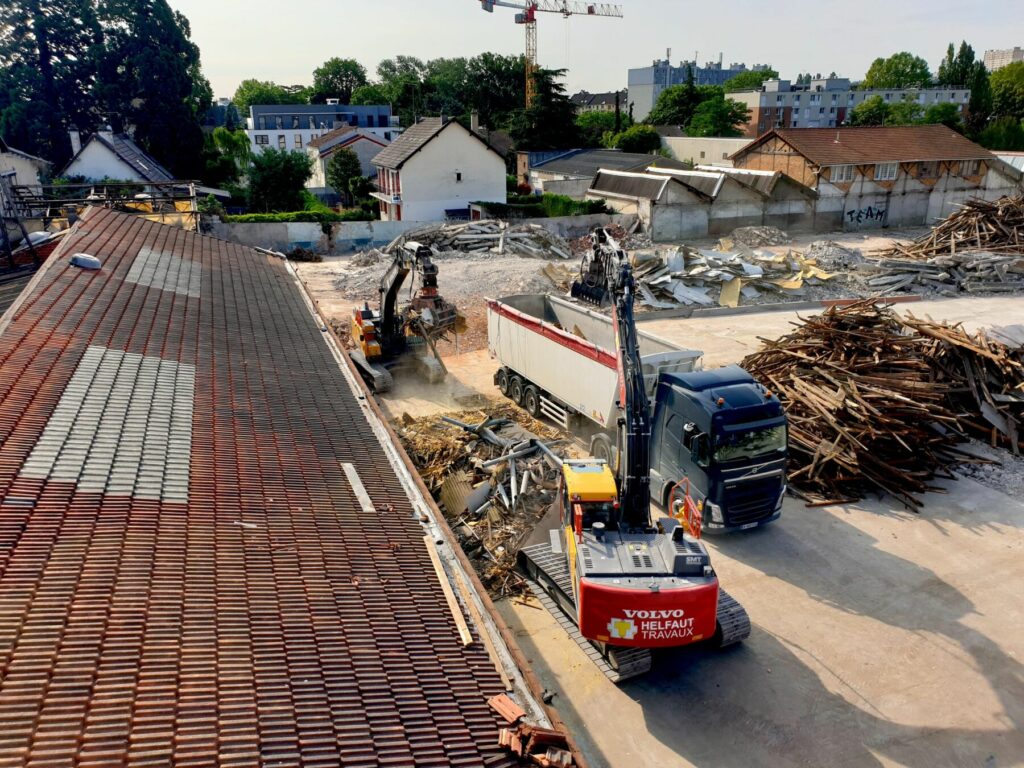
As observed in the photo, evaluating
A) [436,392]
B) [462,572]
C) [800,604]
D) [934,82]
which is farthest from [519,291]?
[934,82]

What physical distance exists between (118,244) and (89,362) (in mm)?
8683

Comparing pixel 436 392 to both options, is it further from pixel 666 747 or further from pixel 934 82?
pixel 934 82

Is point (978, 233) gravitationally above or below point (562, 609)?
above

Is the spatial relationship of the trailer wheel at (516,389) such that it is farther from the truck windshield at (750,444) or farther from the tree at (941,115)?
the tree at (941,115)

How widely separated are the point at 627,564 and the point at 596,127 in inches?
3208

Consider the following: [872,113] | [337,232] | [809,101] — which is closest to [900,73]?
[809,101]

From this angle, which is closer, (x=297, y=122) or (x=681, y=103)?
(x=681, y=103)

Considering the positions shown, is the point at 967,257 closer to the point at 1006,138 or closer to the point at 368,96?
the point at 1006,138

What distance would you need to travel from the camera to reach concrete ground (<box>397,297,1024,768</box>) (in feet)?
30.3

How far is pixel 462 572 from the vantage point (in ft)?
28.3

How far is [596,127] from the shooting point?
8406cm

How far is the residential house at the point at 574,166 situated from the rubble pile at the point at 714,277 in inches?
809

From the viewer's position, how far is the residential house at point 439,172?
150 ft

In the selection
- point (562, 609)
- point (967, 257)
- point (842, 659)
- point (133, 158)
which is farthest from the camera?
point (133, 158)
